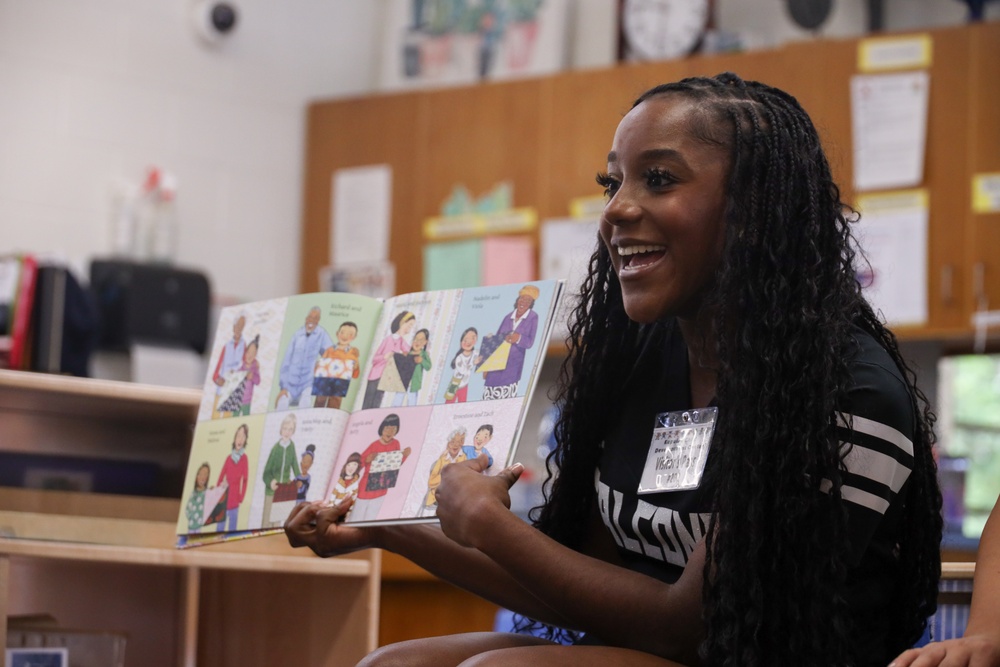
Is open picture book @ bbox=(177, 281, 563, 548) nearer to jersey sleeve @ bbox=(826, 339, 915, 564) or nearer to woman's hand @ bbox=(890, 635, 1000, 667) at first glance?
jersey sleeve @ bbox=(826, 339, 915, 564)

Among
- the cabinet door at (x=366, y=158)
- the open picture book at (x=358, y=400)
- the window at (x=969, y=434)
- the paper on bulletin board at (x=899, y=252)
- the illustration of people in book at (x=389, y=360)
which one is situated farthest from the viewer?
the cabinet door at (x=366, y=158)

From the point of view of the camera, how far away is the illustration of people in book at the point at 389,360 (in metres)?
1.63

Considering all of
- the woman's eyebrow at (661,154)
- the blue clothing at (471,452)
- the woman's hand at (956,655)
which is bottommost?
the woman's hand at (956,655)

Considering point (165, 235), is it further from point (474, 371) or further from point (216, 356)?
point (474, 371)

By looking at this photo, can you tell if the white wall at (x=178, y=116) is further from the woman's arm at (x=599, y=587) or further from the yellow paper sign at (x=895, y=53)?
the woman's arm at (x=599, y=587)

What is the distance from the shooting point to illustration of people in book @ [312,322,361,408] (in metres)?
1.68

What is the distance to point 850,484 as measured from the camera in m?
1.29

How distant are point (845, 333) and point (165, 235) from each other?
395cm

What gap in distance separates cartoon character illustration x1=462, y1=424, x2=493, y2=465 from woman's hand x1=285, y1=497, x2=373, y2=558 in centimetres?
19

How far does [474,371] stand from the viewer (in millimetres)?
1541

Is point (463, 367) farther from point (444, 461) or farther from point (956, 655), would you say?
point (956, 655)

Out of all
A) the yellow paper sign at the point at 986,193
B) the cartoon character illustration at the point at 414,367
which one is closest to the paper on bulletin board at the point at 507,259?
the yellow paper sign at the point at 986,193

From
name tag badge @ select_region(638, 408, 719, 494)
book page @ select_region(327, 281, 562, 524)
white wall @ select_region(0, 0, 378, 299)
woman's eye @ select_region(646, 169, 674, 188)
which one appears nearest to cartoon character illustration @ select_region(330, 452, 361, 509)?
book page @ select_region(327, 281, 562, 524)

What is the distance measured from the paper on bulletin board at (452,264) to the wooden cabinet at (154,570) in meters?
2.45
